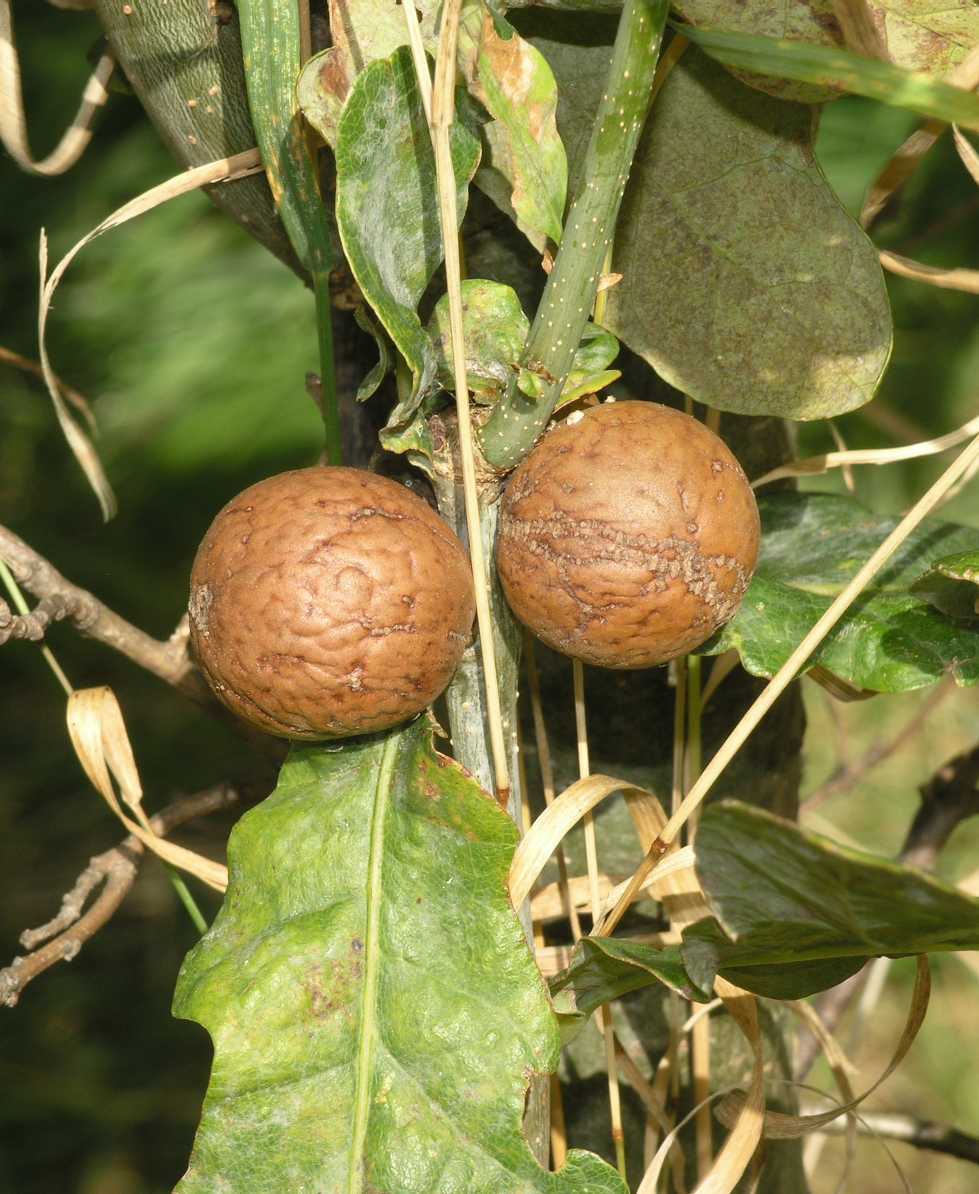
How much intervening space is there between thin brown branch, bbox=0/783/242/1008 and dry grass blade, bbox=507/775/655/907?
0.32 m

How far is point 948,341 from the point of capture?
1.80m

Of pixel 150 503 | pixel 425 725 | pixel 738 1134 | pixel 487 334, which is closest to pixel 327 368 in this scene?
pixel 487 334

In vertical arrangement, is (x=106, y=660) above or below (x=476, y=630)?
below

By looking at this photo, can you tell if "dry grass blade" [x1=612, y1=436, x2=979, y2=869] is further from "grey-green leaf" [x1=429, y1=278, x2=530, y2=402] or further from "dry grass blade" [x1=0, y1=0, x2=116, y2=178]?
"dry grass blade" [x1=0, y1=0, x2=116, y2=178]

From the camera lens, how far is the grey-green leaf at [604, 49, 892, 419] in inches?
28.9

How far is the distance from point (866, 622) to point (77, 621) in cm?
54

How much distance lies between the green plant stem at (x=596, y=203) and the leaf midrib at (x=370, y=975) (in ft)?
0.76

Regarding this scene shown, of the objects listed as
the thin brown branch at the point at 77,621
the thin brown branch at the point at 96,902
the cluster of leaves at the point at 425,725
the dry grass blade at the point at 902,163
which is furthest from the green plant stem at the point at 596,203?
the thin brown branch at the point at 96,902

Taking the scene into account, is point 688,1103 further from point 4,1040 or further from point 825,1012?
point 4,1040

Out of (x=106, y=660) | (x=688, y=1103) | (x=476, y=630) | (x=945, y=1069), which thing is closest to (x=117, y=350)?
(x=106, y=660)

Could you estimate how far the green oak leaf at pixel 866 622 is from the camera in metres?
0.72

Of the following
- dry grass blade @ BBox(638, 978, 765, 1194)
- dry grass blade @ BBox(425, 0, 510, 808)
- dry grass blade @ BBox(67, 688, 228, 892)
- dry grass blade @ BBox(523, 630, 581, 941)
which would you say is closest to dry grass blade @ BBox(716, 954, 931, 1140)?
dry grass blade @ BBox(638, 978, 765, 1194)

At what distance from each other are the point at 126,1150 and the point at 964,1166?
1.30 meters

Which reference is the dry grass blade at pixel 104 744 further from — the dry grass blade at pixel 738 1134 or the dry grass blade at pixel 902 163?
the dry grass blade at pixel 902 163
